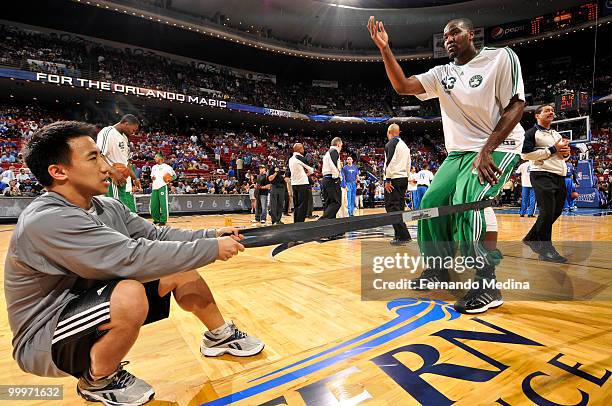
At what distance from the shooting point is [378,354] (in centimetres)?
150

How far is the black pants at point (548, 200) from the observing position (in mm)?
3479

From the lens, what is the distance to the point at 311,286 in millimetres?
2633

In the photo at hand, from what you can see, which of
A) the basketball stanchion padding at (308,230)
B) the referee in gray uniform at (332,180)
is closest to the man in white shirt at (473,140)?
the basketball stanchion padding at (308,230)

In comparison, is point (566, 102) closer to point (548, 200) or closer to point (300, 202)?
point (548, 200)

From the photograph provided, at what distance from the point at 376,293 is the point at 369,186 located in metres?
15.1

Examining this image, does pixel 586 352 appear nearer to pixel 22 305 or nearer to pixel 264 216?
pixel 22 305

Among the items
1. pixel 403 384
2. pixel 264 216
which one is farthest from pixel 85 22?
pixel 403 384

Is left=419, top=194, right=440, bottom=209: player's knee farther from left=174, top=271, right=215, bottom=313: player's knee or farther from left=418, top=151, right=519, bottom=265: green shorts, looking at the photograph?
left=174, top=271, right=215, bottom=313: player's knee

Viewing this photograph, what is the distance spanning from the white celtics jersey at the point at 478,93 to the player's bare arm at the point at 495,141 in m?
0.09

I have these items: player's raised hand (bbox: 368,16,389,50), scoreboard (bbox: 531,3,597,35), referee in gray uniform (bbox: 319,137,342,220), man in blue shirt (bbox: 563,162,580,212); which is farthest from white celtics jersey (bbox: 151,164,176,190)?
scoreboard (bbox: 531,3,597,35)

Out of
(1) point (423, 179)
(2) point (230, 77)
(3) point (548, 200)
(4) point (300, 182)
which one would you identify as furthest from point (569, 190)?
(2) point (230, 77)

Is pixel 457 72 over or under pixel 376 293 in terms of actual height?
over

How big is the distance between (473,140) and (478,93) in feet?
0.95

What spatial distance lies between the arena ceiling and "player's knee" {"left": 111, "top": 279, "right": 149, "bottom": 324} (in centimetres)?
1953
